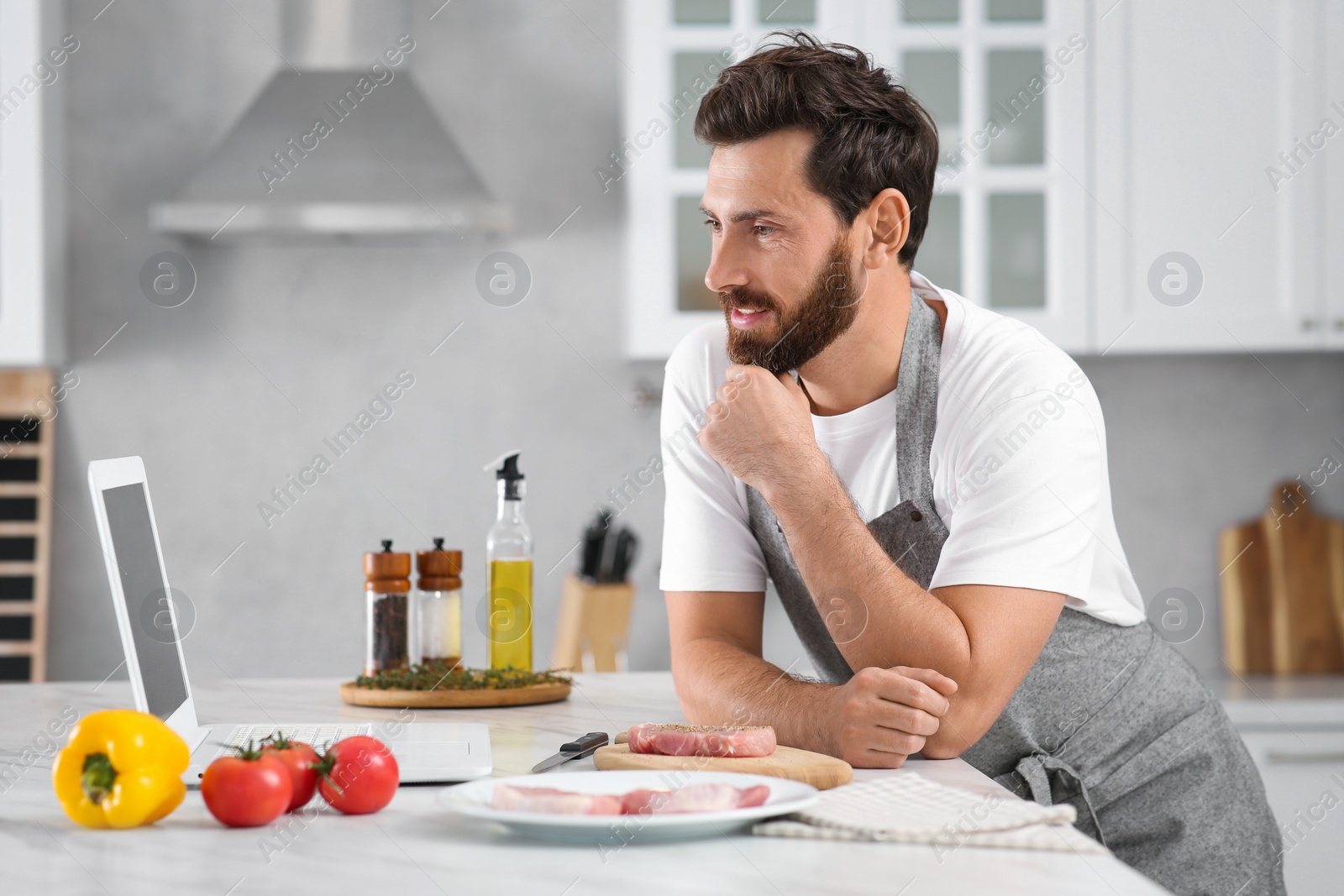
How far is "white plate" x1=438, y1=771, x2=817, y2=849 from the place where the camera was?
79cm

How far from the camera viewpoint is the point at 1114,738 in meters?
1.36

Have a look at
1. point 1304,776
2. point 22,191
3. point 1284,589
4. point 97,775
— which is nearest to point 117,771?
point 97,775

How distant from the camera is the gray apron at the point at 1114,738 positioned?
52.6 inches

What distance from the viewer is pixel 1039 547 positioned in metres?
1.20

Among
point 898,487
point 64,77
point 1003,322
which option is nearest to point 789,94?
point 1003,322

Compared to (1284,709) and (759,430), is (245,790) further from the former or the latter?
(1284,709)

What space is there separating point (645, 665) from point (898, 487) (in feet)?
4.97

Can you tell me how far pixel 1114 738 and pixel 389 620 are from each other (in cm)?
86

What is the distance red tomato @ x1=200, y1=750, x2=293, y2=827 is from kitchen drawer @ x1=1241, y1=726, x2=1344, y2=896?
2.01m

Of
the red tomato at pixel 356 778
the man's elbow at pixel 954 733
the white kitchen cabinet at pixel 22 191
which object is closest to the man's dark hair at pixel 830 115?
the man's elbow at pixel 954 733

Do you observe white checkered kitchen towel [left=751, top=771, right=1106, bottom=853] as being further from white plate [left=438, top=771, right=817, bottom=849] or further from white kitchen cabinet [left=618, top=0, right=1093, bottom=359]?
white kitchen cabinet [left=618, top=0, right=1093, bottom=359]

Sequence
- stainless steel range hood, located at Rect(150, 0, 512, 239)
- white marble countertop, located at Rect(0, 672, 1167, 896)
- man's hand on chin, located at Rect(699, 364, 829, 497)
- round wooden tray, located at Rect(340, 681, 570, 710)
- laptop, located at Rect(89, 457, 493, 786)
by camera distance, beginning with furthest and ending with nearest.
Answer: stainless steel range hood, located at Rect(150, 0, 512, 239)
round wooden tray, located at Rect(340, 681, 570, 710)
man's hand on chin, located at Rect(699, 364, 829, 497)
laptop, located at Rect(89, 457, 493, 786)
white marble countertop, located at Rect(0, 672, 1167, 896)

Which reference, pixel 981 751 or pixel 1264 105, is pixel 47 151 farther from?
pixel 1264 105

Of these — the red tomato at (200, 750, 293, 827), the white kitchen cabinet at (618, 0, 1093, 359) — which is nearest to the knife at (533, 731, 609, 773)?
the red tomato at (200, 750, 293, 827)
